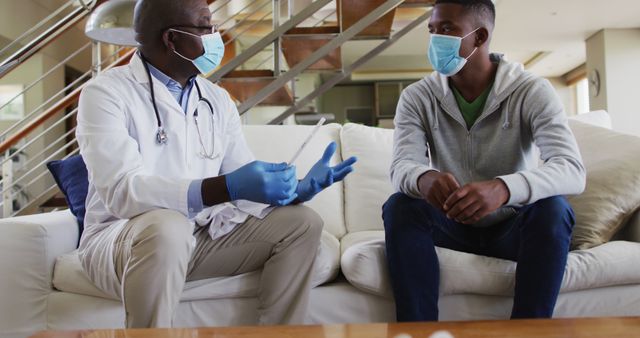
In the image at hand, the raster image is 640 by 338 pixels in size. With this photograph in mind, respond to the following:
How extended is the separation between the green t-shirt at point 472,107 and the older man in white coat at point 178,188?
46 centimetres

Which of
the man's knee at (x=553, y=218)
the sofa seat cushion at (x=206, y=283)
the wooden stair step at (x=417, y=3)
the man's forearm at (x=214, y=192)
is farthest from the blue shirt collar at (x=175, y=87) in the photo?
the wooden stair step at (x=417, y=3)

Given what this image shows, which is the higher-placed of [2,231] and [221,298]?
[2,231]

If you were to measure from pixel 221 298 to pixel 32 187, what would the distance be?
618 cm

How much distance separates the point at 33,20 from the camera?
22.0 ft

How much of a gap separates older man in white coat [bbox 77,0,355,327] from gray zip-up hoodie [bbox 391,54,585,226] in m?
0.32

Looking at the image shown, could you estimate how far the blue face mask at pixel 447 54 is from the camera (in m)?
1.74

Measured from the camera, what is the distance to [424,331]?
0.84 m

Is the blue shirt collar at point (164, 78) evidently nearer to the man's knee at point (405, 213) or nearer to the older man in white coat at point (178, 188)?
the older man in white coat at point (178, 188)

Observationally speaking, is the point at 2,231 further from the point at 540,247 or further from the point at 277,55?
the point at 277,55

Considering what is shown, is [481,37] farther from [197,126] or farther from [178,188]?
[178,188]

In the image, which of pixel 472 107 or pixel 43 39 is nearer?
pixel 472 107

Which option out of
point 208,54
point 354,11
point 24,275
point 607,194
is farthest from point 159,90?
point 354,11

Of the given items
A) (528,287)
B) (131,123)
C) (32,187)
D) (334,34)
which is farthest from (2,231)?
(32,187)

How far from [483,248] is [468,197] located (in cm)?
29
